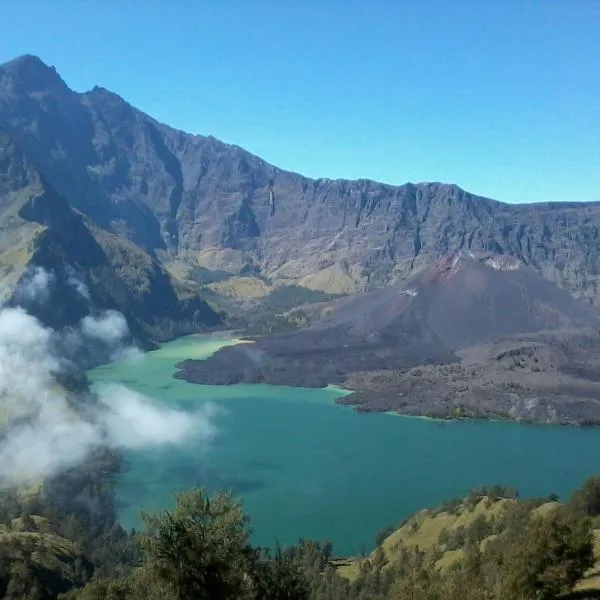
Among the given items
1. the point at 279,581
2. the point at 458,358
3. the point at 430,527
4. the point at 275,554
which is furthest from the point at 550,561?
the point at 458,358

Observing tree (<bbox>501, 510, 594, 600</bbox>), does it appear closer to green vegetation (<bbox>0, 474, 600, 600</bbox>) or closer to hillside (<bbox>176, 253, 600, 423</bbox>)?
green vegetation (<bbox>0, 474, 600, 600</bbox>)

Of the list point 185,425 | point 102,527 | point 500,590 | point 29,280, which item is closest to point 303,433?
point 185,425

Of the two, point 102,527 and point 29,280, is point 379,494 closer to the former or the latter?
point 102,527

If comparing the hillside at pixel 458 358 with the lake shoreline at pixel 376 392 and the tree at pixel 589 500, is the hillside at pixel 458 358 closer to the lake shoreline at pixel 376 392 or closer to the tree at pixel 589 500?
the lake shoreline at pixel 376 392

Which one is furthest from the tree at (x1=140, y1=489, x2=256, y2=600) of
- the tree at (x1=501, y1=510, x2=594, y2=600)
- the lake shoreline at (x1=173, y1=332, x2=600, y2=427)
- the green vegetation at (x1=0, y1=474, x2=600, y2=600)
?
the lake shoreline at (x1=173, y1=332, x2=600, y2=427)

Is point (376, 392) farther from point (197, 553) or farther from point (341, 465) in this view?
point (197, 553)
